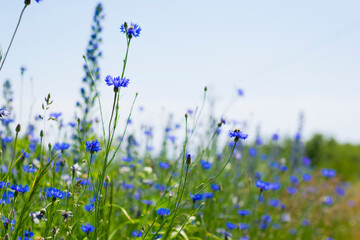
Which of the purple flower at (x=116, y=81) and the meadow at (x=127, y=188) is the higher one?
the purple flower at (x=116, y=81)

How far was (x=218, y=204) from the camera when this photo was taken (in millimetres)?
3652

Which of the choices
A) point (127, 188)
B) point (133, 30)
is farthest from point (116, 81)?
point (127, 188)

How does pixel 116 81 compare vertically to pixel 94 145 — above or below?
above

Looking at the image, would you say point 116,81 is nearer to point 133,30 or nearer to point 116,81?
point 116,81

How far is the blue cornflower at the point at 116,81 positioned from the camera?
5.14ft

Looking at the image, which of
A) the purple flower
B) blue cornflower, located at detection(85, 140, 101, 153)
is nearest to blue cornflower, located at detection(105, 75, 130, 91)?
the purple flower

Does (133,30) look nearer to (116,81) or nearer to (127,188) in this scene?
(116,81)

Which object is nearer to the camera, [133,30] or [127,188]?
[133,30]

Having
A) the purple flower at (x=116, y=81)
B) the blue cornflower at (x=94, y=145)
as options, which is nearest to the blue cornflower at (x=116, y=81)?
the purple flower at (x=116, y=81)

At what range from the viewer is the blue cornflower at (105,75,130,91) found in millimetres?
1567

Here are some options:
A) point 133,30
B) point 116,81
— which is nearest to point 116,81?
point 116,81

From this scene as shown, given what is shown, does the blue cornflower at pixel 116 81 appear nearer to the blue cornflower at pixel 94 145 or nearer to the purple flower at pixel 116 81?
the purple flower at pixel 116 81

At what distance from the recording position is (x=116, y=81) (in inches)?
61.8

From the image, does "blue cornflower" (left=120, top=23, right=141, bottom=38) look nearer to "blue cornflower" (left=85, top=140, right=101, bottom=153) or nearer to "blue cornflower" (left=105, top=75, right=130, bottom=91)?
"blue cornflower" (left=105, top=75, right=130, bottom=91)
